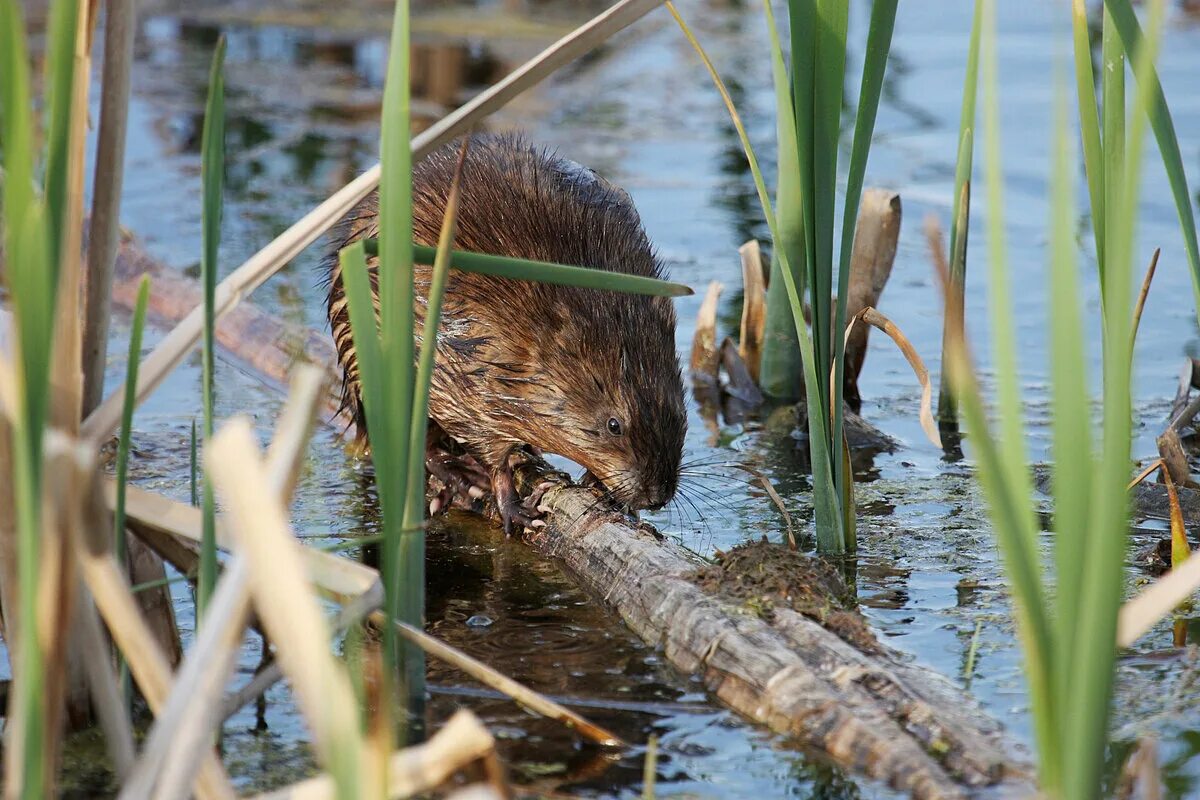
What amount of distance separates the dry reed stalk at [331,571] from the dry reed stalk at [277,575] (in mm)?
464

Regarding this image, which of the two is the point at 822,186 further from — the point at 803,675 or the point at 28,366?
the point at 28,366

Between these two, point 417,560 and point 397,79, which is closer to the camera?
point 397,79

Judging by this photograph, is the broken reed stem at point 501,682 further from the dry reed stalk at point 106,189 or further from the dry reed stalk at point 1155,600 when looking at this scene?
the dry reed stalk at point 1155,600

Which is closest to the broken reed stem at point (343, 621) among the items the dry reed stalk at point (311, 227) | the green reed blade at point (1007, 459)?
the dry reed stalk at point (311, 227)

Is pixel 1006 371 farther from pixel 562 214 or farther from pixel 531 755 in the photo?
pixel 562 214

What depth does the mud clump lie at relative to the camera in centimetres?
280

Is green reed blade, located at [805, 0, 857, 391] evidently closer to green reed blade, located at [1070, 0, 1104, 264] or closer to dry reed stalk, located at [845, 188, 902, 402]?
green reed blade, located at [1070, 0, 1104, 264]

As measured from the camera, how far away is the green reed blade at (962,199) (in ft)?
11.3

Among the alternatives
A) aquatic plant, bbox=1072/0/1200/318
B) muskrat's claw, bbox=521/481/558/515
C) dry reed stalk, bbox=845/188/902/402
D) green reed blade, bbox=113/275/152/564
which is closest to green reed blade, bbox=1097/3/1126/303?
aquatic plant, bbox=1072/0/1200/318

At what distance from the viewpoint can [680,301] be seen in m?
6.19

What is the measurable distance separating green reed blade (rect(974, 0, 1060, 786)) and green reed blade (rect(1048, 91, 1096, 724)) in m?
0.04

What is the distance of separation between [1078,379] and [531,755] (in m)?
1.38

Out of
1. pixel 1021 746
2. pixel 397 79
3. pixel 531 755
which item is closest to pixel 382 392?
pixel 397 79

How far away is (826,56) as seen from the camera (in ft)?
9.71
